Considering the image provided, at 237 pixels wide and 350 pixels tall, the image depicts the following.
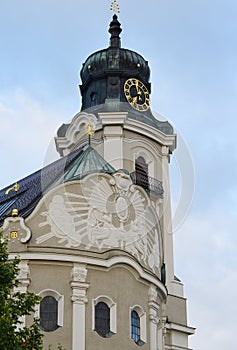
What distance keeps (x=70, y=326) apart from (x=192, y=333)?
1134 centimetres

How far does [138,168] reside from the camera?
3850 cm

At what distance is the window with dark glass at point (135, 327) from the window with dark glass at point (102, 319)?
0.93 m

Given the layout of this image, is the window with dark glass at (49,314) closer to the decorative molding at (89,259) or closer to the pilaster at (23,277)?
the pilaster at (23,277)

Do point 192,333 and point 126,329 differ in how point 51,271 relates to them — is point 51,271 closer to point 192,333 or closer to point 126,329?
point 126,329

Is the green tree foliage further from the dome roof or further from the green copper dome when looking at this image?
the dome roof

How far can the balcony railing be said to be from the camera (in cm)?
3785

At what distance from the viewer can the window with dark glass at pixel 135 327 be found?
1087 inches

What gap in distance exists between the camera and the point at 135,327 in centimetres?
2778

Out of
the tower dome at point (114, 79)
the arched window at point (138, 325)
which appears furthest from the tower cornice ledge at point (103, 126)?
the arched window at point (138, 325)

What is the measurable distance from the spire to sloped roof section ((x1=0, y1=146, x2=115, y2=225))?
1106 centimetres

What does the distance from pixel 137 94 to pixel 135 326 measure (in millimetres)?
16037

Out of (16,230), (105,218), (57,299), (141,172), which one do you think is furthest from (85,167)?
(141,172)

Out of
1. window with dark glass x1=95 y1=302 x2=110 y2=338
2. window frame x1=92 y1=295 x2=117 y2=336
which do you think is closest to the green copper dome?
window frame x1=92 y1=295 x2=117 y2=336

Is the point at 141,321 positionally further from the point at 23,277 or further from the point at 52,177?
the point at 52,177
